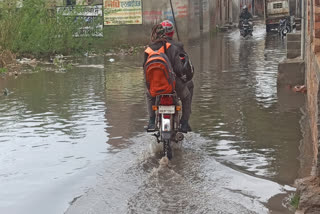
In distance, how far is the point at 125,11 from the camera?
2864 centimetres

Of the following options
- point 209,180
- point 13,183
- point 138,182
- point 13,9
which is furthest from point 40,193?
point 13,9

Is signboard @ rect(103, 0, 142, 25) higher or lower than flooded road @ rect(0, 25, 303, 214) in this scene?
higher

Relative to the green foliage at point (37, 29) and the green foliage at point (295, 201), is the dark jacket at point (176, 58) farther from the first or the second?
the green foliage at point (37, 29)

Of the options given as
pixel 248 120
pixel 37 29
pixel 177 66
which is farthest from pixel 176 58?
pixel 37 29

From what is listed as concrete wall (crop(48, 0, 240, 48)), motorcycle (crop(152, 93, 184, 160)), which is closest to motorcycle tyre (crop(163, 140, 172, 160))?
motorcycle (crop(152, 93, 184, 160))

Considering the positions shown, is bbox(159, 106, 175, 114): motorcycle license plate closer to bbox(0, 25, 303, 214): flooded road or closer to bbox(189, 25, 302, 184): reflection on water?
bbox(0, 25, 303, 214): flooded road

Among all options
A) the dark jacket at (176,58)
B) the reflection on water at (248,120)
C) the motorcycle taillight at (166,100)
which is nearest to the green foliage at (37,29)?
the reflection on water at (248,120)

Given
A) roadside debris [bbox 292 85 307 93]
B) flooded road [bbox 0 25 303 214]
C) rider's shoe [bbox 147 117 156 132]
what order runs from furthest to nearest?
roadside debris [bbox 292 85 307 93], rider's shoe [bbox 147 117 156 132], flooded road [bbox 0 25 303 214]

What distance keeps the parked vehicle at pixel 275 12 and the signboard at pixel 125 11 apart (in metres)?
10.7

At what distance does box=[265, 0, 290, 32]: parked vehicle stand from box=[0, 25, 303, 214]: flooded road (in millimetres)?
22890

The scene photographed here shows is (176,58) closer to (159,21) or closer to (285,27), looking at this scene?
(159,21)

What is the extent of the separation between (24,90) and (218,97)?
4.32 meters

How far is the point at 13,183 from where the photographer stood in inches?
277

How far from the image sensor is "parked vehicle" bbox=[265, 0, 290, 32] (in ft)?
122
